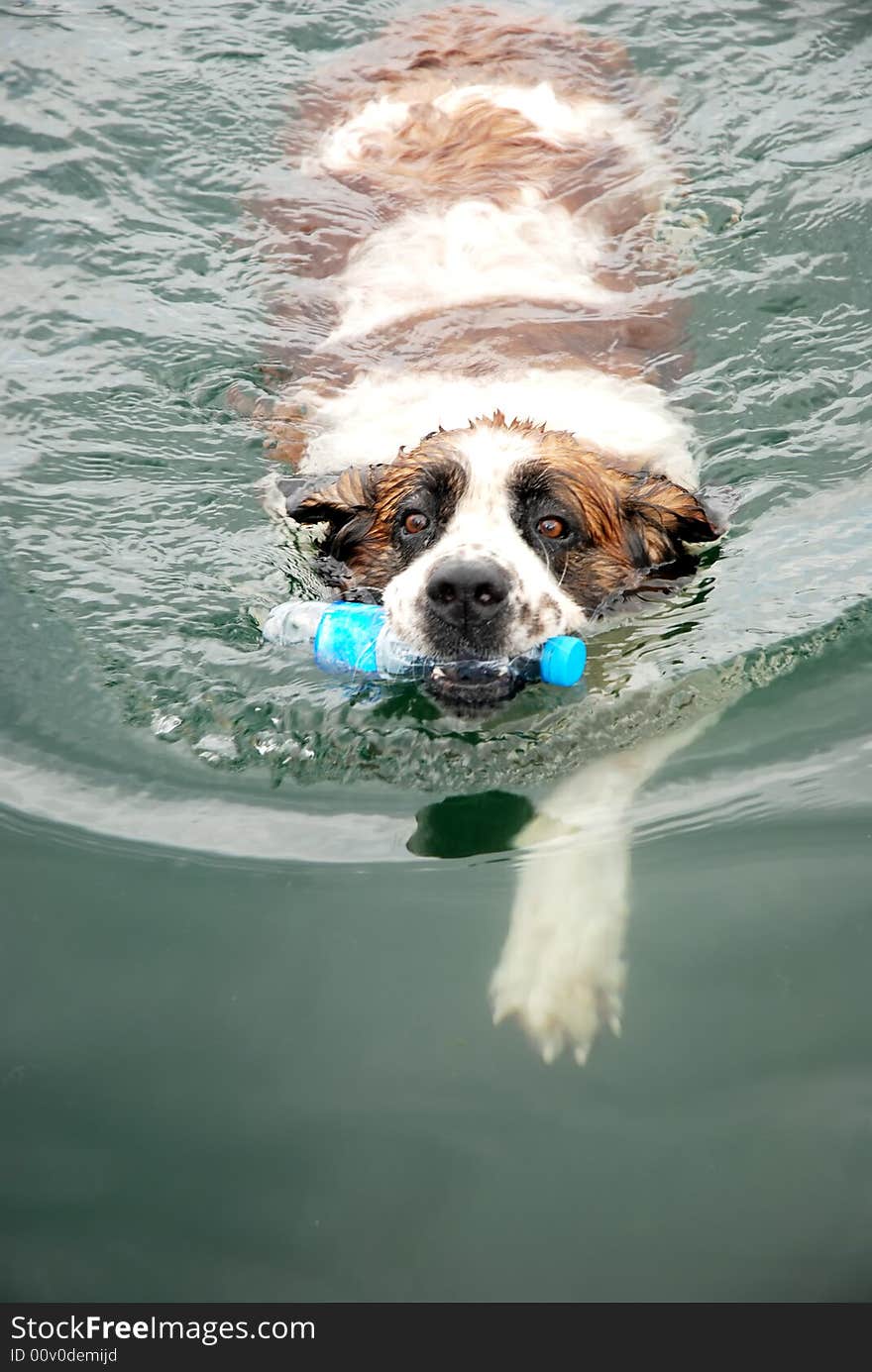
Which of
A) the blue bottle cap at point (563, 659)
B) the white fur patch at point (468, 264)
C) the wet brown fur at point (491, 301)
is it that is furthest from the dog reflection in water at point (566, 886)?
the white fur patch at point (468, 264)

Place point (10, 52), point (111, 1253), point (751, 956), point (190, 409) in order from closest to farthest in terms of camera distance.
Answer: point (111, 1253)
point (751, 956)
point (190, 409)
point (10, 52)

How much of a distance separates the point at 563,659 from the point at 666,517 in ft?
3.17

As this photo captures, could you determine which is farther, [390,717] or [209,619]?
[209,619]

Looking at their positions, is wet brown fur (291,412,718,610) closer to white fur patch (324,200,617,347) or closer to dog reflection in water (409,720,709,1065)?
dog reflection in water (409,720,709,1065)

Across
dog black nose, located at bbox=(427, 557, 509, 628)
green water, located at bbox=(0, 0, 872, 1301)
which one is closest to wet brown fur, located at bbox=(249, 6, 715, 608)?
green water, located at bbox=(0, 0, 872, 1301)

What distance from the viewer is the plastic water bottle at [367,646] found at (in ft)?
14.8

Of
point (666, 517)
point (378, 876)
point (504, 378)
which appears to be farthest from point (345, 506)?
point (378, 876)

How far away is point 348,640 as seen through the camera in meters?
4.71

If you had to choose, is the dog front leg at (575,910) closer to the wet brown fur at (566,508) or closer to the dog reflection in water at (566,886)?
the dog reflection in water at (566,886)

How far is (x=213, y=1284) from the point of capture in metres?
2.83

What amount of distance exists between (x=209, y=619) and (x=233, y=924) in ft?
5.42

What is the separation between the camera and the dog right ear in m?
5.24
